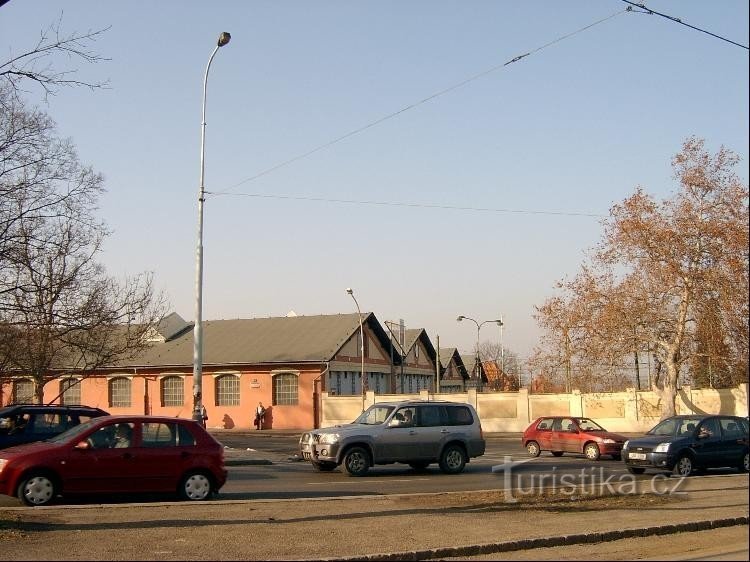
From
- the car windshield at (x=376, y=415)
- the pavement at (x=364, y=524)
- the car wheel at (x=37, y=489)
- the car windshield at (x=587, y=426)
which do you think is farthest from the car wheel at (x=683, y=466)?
the car wheel at (x=37, y=489)

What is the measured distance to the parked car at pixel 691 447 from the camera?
21547 millimetres

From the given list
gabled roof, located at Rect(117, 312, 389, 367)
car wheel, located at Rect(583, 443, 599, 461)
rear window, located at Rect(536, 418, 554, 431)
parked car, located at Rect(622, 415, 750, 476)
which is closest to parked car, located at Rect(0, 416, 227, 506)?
parked car, located at Rect(622, 415, 750, 476)

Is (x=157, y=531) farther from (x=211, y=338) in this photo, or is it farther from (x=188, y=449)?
(x=211, y=338)

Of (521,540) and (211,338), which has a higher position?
(211,338)

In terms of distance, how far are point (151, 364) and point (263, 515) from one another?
152 feet

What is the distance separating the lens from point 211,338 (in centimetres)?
6125

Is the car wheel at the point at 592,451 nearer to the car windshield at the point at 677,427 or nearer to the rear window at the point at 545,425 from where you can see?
the rear window at the point at 545,425

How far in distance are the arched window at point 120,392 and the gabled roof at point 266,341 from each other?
195 centimetres

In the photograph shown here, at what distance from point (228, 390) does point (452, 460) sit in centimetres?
3636

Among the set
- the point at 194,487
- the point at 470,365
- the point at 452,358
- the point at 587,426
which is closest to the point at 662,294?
the point at 587,426

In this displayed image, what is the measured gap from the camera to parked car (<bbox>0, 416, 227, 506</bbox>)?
14406 millimetres

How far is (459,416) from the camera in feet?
74.5

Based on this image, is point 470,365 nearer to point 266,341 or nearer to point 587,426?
point 266,341

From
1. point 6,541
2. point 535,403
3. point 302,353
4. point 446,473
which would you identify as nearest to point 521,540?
point 6,541
